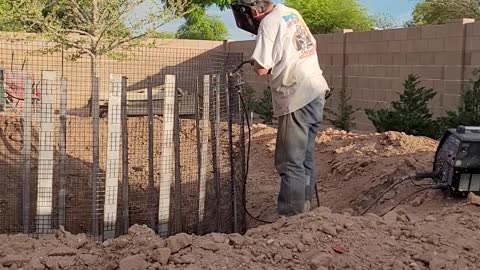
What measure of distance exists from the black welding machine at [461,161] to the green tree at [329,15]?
31557 millimetres

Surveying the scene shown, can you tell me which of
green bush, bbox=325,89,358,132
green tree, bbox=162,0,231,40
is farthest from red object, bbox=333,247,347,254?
green tree, bbox=162,0,231,40

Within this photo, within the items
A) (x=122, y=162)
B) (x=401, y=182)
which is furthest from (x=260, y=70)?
(x=401, y=182)

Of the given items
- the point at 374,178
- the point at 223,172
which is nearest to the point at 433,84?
the point at 374,178

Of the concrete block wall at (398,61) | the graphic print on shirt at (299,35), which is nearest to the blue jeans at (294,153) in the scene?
the graphic print on shirt at (299,35)

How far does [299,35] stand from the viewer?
541cm

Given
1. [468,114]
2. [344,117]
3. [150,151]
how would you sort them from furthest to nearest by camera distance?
[344,117] → [468,114] → [150,151]

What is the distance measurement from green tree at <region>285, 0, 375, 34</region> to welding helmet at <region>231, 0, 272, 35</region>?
103 feet

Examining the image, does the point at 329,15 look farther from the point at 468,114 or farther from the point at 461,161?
the point at 461,161

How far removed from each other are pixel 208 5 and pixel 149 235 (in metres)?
33.0

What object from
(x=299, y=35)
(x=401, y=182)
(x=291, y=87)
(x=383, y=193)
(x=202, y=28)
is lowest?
(x=383, y=193)

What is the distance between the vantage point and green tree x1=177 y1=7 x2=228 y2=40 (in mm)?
40750

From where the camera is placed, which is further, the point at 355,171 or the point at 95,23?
the point at 95,23

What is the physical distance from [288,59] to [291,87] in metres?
Answer: 0.23

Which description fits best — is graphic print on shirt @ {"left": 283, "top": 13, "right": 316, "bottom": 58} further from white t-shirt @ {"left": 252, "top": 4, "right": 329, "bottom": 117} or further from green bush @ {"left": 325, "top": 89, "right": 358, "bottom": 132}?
green bush @ {"left": 325, "top": 89, "right": 358, "bottom": 132}
